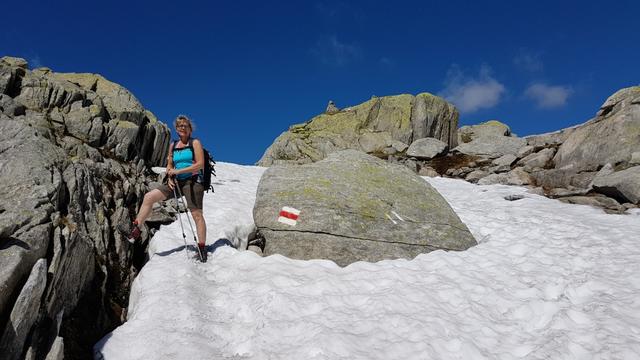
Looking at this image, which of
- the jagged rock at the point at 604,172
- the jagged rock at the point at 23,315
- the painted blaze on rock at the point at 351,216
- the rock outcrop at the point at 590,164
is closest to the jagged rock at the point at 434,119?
the rock outcrop at the point at 590,164

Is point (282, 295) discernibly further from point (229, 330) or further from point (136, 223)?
point (136, 223)

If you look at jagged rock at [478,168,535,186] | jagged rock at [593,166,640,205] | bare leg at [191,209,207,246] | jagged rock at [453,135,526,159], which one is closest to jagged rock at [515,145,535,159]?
jagged rock at [478,168,535,186]

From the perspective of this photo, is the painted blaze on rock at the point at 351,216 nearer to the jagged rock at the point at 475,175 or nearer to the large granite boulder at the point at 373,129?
the jagged rock at the point at 475,175

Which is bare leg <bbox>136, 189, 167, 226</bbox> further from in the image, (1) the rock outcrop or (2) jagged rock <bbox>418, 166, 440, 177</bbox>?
(2) jagged rock <bbox>418, 166, 440, 177</bbox>

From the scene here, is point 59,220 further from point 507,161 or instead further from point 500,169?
point 507,161

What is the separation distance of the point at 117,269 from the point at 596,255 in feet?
40.7

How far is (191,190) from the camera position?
9.66m

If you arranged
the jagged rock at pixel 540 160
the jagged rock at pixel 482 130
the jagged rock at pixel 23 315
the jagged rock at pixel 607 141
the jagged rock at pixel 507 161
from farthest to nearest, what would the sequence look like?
the jagged rock at pixel 482 130 < the jagged rock at pixel 507 161 < the jagged rock at pixel 540 160 < the jagged rock at pixel 607 141 < the jagged rock at pixel 23 315

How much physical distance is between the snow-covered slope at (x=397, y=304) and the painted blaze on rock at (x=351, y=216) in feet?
2.25

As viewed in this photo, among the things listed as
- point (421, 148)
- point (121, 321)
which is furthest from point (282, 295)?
point (421, 148)

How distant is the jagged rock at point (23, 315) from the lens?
15.9 feet

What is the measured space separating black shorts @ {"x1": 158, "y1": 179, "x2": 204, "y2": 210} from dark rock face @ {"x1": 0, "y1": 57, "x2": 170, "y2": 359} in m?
1.59

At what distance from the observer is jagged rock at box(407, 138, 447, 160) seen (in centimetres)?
3719

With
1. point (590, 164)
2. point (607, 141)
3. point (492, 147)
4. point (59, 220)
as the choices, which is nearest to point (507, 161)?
point (590, 164)
